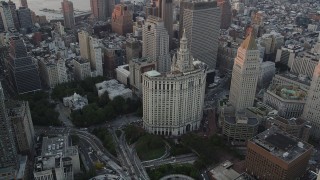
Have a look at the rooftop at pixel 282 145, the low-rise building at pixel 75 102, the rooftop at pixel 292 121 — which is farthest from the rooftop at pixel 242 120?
the low-rise building at pixel 75 102

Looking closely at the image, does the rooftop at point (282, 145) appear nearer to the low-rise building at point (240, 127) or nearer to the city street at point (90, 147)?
the low-rise building at point (240, 127)

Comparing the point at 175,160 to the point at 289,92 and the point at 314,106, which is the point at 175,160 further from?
the point at 289,92

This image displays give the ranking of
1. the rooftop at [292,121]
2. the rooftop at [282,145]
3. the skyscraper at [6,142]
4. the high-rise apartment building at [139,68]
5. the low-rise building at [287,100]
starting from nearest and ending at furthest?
the rooftop at [282,145] → the skyscraper at [6,142] → the rooftop at [292,121] → the low-rise building at [287,100] → the high-rise apartment building at [139,68]

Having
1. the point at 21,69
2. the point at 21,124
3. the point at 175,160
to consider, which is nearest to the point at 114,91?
the point at 21,69

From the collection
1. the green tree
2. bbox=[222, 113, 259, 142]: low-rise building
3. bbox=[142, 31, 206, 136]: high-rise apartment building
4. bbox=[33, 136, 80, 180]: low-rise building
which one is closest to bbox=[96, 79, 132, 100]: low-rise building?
the green tree

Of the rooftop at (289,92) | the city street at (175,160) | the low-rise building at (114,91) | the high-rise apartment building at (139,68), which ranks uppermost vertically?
the high-rise apartment building at (139,68)

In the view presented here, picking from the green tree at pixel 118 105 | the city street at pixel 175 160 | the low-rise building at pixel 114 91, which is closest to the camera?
the city street at pixel 175 160

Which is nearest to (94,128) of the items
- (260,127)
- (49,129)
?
(49,129)

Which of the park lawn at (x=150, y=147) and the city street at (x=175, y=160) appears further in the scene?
the park lawn at (x=150, y=147)
